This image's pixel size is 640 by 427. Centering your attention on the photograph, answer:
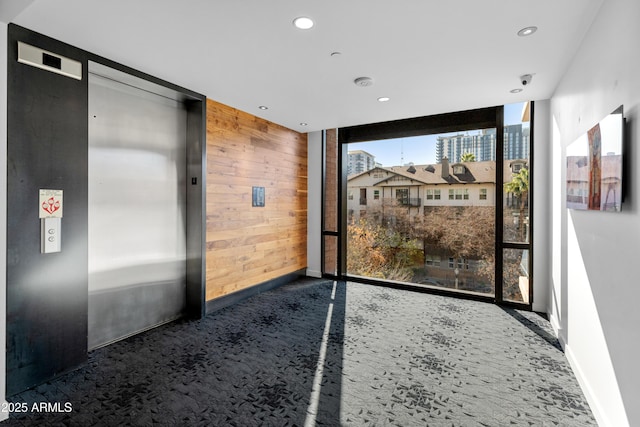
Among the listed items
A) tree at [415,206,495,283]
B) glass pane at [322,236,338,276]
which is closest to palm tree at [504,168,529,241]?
tree at [415,206,495,283]

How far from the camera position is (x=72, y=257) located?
8.44 ft

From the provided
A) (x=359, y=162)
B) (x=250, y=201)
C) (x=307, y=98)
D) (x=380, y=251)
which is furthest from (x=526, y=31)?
(x=380, y=251)

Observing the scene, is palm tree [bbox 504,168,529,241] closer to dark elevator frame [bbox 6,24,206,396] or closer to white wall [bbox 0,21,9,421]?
dark elevator frame [bbox 6,24,206,396]

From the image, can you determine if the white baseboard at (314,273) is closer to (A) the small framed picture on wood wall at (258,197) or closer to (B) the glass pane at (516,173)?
(A) the small framed picture on wood wall at (258,197)

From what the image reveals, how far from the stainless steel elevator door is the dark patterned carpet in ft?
1.08

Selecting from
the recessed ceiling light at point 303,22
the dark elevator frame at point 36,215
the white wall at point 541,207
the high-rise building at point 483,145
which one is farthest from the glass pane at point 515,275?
the dark elevator frame at point 36,215

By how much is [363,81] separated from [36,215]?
119 inches

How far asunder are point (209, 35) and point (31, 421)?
9.49 ft

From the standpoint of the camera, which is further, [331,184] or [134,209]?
[331,184]

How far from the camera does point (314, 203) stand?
5738 millimetres

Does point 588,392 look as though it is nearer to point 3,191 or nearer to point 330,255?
point 330,255

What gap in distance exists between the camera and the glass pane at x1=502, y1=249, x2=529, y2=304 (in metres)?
4.14

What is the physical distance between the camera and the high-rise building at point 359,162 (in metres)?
5.43

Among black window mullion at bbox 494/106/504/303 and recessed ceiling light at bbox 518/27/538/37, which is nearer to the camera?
recessed ceiling light at bbox 518/27/538/37
